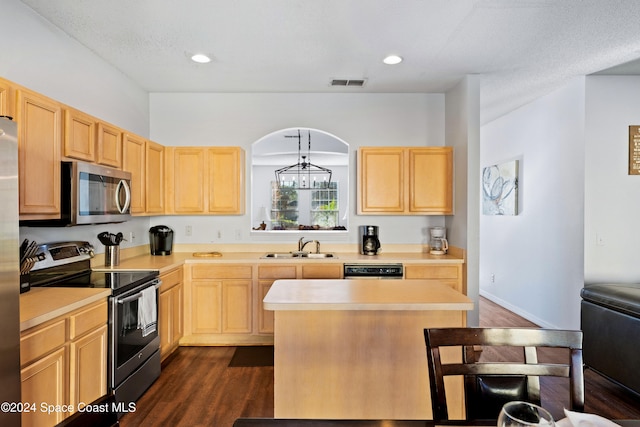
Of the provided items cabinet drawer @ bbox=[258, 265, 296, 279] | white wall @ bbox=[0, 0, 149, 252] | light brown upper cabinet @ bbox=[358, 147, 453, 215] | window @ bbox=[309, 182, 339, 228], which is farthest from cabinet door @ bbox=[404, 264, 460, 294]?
white wall @ bbox=[0, 0, 149, 252]

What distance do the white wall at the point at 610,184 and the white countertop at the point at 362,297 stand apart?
2312 millimetres

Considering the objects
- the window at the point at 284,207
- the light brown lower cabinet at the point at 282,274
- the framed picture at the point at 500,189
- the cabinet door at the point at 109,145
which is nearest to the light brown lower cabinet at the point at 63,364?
the cabinet door at the point at 109,145

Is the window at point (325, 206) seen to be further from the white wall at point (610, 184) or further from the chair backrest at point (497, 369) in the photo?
the chair backrest at point (497, 369)

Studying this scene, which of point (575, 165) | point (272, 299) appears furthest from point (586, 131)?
point (272, 299)

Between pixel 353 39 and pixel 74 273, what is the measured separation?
2.85 meters

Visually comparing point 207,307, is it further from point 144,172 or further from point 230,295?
point 144,172

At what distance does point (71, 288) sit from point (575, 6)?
3.81 meters

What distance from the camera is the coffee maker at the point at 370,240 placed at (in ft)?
13.7

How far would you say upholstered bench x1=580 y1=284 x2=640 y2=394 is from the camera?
265cm

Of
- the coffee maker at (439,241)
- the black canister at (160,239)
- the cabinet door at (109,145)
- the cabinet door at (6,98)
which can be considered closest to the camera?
the cabinet door at (6,98)

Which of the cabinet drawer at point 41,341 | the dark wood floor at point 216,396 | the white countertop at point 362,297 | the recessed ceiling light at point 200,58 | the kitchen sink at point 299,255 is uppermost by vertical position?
the recessed ceiling light at point 200,58

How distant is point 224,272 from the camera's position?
3.77 metres

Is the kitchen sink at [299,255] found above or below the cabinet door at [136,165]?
below

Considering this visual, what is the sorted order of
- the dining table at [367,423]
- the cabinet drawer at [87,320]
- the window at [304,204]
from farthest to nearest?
the window at [304,204] → the cabinet drawer at [87,320] → the dining table at [367,423]
